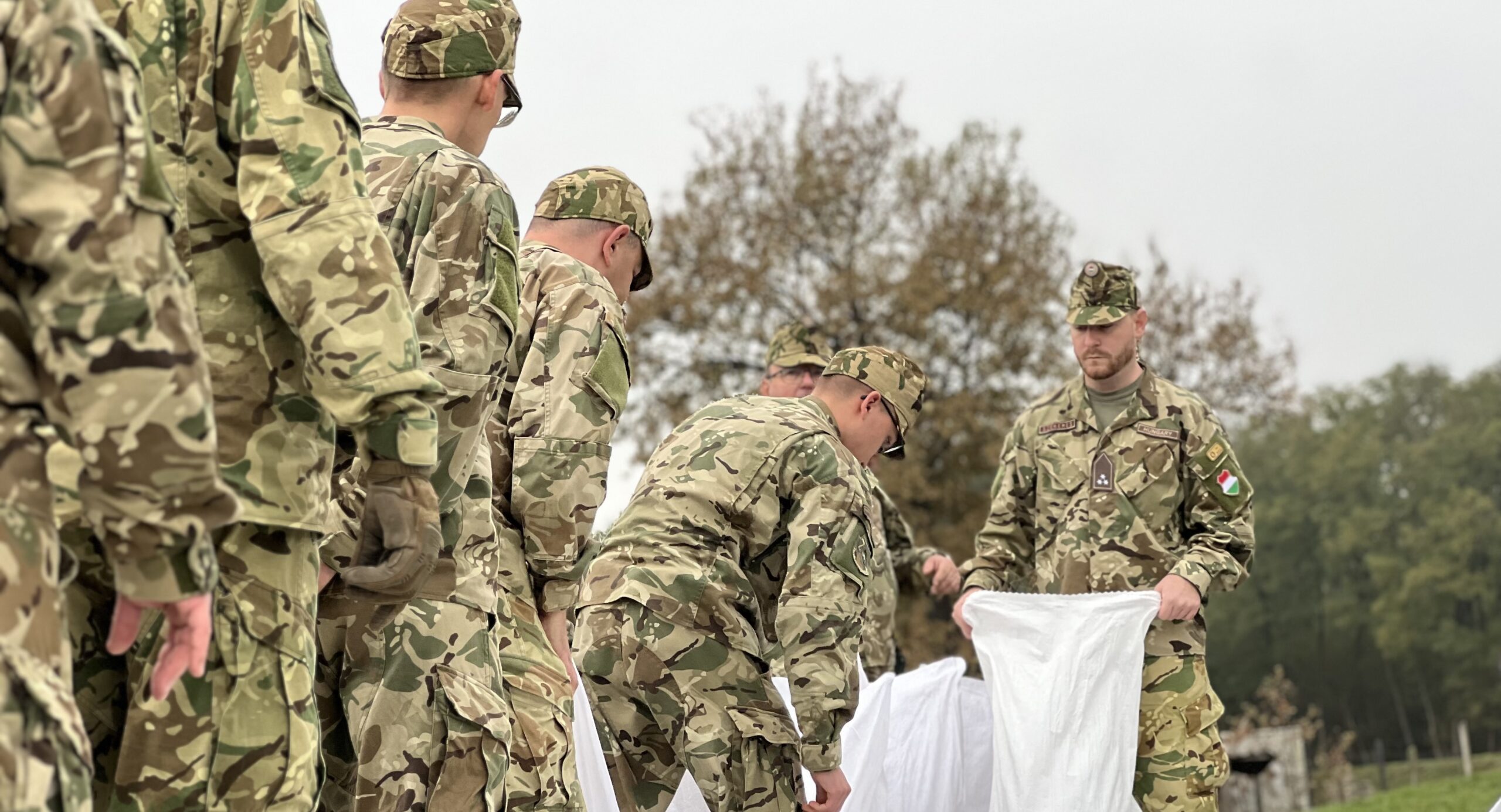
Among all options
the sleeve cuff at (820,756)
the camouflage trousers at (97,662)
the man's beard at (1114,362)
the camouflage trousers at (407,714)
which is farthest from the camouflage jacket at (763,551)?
the camouflage trousers at (97,662)

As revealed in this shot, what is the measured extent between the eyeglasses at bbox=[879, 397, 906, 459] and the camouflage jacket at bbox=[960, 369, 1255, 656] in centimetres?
152

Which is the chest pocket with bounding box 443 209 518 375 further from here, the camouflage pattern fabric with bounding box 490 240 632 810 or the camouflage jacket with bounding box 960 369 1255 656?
the camouflage jacket with bounding box 960 369 1255 656

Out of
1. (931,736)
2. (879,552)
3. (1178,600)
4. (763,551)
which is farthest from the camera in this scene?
(879,552)

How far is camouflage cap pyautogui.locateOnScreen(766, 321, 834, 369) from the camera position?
9695mm

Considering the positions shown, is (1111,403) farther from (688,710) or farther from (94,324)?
(94,324)

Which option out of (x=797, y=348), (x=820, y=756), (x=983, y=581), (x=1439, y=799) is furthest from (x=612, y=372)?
(x=1439, y=799)

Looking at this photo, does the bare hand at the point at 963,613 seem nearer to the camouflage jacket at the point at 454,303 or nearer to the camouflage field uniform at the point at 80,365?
the camouflage jacket at the point at 454,303

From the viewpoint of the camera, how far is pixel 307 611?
9.39 ft

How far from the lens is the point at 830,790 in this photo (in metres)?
5.39

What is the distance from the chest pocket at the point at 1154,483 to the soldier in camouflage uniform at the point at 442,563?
433 cm

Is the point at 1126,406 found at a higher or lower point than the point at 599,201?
lower

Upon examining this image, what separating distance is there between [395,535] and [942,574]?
22.4 feet

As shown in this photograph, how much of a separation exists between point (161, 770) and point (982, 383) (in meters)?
24.2

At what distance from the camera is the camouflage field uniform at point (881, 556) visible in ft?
29.9
